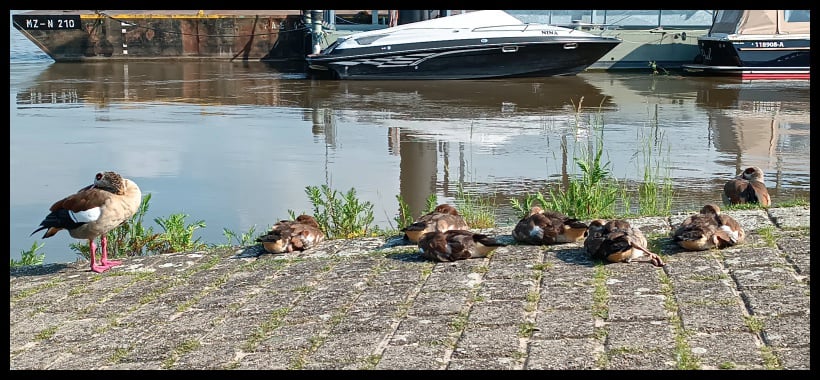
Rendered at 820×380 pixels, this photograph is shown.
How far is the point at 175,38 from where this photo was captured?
110 feet

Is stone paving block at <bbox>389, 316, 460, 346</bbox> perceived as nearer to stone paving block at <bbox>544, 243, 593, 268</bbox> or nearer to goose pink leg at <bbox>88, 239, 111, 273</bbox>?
stone paving block at <bbox>544, 243, 593, 268</bbox>

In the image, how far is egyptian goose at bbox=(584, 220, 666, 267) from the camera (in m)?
5.30

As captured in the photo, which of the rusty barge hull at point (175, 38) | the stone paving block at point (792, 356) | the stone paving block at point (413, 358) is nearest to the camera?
the stone paving block at point (792, 356)

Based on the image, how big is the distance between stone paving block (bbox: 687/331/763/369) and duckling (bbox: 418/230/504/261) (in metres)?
2.07

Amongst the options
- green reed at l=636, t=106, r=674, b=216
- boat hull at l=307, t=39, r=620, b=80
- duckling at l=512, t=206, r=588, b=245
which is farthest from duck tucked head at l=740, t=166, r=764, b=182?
boat hull at l=307, t=39, r=620, b=80

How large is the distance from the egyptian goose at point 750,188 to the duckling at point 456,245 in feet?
7.33

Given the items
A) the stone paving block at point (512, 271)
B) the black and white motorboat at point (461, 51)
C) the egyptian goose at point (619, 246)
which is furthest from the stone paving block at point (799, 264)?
the black and white motorboat at point (461, 51)

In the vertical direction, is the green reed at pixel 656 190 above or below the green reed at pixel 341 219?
above

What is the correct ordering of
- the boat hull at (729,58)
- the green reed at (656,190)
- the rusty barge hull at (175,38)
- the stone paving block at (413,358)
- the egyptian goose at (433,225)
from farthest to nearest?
the rusty barge hull at (175,38)
the boat hull at (729,58)
the green reed at (656,190)
the egyptian goose at (433,225)
the stone paving block at (413,358)

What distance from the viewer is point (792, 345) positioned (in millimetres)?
3555

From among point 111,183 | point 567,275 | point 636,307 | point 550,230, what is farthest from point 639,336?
point 111,183

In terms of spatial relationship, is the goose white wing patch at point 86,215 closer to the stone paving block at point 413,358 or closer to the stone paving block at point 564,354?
the stone paving block at point 413,358

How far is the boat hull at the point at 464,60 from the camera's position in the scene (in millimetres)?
24922

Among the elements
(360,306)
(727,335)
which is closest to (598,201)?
(360,306)
